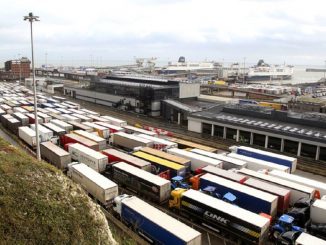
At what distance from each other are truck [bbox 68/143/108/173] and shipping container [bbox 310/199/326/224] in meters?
20.6

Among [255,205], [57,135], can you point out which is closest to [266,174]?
[255,205]

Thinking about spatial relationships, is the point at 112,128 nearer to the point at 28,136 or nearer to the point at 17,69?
the point at 28,136

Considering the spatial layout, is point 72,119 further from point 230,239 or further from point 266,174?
point 230,239

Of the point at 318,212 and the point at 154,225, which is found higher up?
the point at 154,225

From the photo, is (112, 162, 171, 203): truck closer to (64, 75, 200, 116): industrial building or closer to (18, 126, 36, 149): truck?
(18, 126, 36, 149): truck

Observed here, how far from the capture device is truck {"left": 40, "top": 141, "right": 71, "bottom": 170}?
105ft

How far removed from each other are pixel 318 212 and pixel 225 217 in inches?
310

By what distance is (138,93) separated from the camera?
6900cm

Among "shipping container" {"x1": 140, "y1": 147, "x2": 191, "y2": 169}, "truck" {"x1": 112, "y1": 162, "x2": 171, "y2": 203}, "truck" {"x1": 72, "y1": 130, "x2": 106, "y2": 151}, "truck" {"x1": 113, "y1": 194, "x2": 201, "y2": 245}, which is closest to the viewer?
"truck" {"x1": 113, "y1": 194, "x2": 201, "y2": 245}

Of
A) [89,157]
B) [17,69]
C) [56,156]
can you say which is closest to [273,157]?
[89,157]

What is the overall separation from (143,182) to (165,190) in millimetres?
2212

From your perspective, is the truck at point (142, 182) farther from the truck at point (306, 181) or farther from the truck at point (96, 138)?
the truck at point (306, 181)

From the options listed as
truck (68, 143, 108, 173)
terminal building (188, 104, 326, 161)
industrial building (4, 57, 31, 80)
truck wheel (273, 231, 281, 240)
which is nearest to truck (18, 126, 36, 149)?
truck (68, 143, 108, 173)

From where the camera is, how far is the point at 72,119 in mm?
53062
